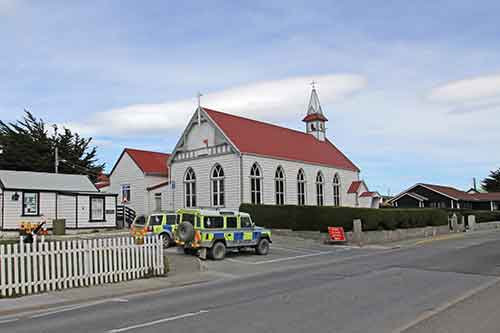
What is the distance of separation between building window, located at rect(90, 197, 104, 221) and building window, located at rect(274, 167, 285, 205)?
12800mm

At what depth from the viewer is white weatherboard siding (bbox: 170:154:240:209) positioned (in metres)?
36.9

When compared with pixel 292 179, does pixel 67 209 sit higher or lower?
lower

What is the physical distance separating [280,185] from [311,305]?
29637 millimetres

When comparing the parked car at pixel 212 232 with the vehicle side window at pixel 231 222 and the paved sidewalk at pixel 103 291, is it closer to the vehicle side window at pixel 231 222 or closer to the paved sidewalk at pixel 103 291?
the vehicle side window at pixel 231 222

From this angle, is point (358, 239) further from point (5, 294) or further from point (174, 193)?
point (5, 294)

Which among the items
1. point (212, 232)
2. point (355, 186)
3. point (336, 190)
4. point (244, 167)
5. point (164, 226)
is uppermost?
point (244, 167)

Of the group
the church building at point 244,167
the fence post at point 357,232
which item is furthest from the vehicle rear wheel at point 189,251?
the church building at point 244,167

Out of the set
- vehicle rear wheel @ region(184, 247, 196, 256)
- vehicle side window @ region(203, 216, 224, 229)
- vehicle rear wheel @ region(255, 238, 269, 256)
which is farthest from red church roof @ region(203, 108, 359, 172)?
vehicle rear wheel @ region(184, 247, 196, 256)

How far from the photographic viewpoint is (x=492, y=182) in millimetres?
95438

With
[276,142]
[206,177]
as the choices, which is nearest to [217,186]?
[206,177]

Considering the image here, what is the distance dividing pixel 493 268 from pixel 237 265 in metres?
8.84

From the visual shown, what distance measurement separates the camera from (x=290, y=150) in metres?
43.2

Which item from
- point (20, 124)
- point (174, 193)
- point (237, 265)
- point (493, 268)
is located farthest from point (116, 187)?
point (493, 268)

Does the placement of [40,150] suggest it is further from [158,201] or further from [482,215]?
[482,215]
